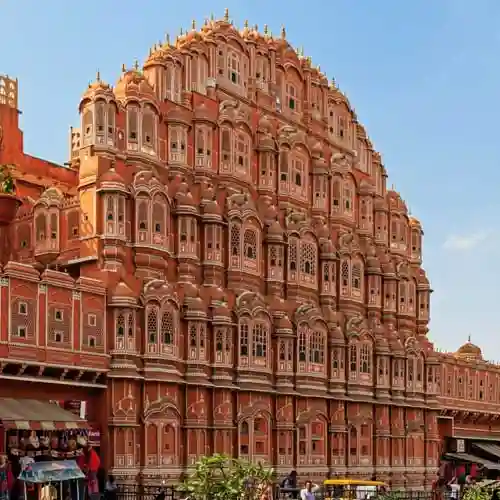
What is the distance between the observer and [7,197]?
44.3 meters

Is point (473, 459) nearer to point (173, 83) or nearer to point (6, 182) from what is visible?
point (173, 83)

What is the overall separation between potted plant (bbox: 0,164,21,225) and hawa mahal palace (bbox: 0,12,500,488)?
131mm

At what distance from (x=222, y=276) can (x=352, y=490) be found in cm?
1293

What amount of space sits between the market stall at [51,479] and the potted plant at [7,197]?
425 inches

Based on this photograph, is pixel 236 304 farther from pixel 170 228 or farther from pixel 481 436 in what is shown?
pixel 481 436

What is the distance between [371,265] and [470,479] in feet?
44.6

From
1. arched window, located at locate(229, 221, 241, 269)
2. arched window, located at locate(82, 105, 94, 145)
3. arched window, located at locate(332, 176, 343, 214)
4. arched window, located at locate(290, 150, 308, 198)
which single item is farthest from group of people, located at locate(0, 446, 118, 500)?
arched window, located at locate(332, 176, 343, 214)

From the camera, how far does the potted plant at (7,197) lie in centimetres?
4419

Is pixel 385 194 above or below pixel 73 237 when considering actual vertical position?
above

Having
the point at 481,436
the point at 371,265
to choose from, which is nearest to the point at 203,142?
the point at 371,265

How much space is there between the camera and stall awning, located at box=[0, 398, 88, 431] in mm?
38750

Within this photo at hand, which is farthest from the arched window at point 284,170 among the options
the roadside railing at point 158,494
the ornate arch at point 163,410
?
the roadside railing at point 158,494

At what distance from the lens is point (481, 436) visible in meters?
76.9

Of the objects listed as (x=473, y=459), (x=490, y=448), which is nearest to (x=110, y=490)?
(x=473, y=459)
